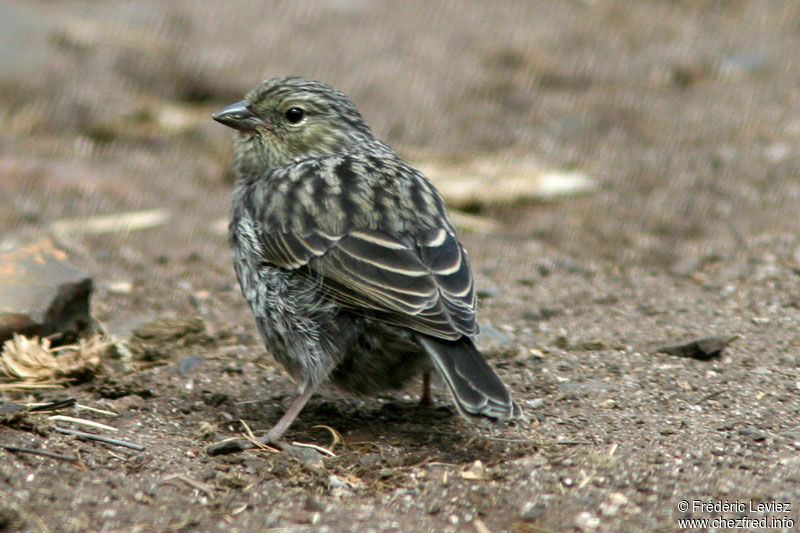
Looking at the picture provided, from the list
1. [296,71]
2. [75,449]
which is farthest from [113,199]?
[75,449]

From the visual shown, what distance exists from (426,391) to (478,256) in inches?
87.2

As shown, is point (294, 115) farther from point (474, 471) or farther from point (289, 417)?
point (474, 471)

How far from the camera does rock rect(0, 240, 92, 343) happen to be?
5.23 meters

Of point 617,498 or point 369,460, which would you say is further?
point 369,460

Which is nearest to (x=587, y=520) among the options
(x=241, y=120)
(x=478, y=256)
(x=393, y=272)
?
(x=393, y=272)

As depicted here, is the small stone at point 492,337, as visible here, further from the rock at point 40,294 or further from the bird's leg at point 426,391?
the rock at point 40,294

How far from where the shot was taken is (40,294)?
5.32 m

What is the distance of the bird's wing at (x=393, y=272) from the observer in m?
4.36

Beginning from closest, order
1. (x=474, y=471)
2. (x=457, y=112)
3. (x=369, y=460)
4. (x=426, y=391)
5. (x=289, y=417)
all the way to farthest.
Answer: (x=474, y=471), (x=369, y=460), (x=289, y=417), (x=426, y=391), (x=457, y=112)

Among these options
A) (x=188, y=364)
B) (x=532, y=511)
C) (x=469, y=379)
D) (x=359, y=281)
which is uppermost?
(x=359, y=281)

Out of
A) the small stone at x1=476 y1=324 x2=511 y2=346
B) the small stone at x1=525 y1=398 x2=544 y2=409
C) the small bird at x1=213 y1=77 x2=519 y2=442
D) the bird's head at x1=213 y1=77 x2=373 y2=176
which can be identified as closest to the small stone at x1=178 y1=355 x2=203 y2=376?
the small bird at x1=213 y1=77 x2=519 y2=442

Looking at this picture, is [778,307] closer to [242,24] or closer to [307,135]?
[307,135]

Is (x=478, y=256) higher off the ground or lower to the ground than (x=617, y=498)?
lower

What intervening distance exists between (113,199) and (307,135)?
287 cm
